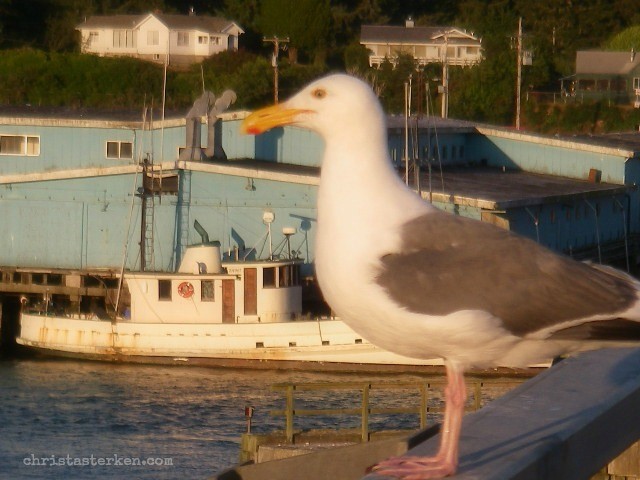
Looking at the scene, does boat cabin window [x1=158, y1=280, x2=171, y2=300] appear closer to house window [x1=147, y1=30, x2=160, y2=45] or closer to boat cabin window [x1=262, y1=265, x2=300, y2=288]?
boat cabin window [x1=262, y1=265, x2=300, y2=288]

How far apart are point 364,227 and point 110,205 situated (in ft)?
93.0

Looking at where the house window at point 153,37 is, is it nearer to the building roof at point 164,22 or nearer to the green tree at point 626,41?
the building roof at point 164,22

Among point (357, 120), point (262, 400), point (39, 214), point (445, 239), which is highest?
point (357, 120)

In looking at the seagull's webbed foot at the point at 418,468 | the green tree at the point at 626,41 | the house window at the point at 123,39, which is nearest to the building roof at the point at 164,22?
the house window at the point at 123,39

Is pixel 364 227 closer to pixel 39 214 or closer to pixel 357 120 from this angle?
pixel 357 120

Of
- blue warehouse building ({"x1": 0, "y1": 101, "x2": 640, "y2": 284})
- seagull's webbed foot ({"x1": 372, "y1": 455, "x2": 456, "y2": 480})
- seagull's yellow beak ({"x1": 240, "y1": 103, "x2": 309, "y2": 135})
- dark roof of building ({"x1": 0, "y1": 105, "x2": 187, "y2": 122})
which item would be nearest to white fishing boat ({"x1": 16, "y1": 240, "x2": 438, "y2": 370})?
blue warehouse building ({"x1": 0, "y1": 101, "x2": 640, "y2": 284})

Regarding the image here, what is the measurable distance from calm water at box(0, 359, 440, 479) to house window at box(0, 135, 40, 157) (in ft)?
27.4

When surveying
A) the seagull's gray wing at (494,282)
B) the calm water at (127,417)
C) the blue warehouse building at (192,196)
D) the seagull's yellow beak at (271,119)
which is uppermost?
the seagull's yellow beak at (271,119)

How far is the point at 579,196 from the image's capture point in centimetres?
3416

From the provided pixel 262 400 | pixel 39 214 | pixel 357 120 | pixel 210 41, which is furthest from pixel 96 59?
pixel 357 120

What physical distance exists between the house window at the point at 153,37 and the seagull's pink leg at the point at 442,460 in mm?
67507

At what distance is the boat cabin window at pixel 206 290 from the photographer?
3034cm

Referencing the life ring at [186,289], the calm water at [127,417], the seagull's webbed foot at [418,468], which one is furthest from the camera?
the life ring at [186,289]

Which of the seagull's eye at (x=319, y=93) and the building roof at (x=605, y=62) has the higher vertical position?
the building roof at (x=605, y=62)
